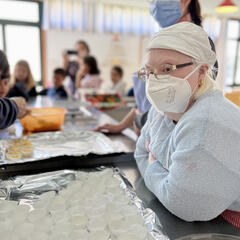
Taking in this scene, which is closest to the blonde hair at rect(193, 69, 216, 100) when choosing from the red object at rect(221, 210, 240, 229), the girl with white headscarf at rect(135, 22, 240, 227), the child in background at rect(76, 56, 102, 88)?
the girl with white headscarf at rect(135, 22, 240, 227)

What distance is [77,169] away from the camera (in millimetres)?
957

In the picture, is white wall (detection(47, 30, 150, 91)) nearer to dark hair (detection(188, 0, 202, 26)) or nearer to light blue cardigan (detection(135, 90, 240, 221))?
dark hair (detection(188, 0, 202, 26))

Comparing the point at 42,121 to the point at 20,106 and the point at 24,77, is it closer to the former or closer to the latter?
the point at 20,106

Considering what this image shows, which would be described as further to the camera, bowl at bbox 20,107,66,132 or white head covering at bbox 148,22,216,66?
bowl at bbox 20,107,66,132

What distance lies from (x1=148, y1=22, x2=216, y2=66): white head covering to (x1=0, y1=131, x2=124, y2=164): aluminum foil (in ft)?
1.62

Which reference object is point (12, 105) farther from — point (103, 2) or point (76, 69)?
point (103, 2)

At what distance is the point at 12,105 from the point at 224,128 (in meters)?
0.91

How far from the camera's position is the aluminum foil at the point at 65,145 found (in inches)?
39.4

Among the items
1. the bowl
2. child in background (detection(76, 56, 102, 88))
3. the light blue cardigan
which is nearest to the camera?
the light blue cardigan

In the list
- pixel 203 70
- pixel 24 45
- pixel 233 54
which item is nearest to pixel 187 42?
pixel 203 70

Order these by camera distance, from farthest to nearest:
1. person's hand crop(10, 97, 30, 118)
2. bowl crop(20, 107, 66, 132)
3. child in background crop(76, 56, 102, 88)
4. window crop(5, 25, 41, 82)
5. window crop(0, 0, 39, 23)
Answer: window crop(5, 25, 41, 82), window crop(0, 0, 39, 23), child in background crop(76, 56, 102, 88), bowl crop(20, 107, 66, 132), person's hand crop(10, 97, 30, 118)

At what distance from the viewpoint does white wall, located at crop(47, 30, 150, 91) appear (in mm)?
5102

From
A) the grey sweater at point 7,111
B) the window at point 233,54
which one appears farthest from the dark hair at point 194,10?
the window at point 233,54

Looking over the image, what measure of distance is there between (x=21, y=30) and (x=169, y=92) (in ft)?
16.1
